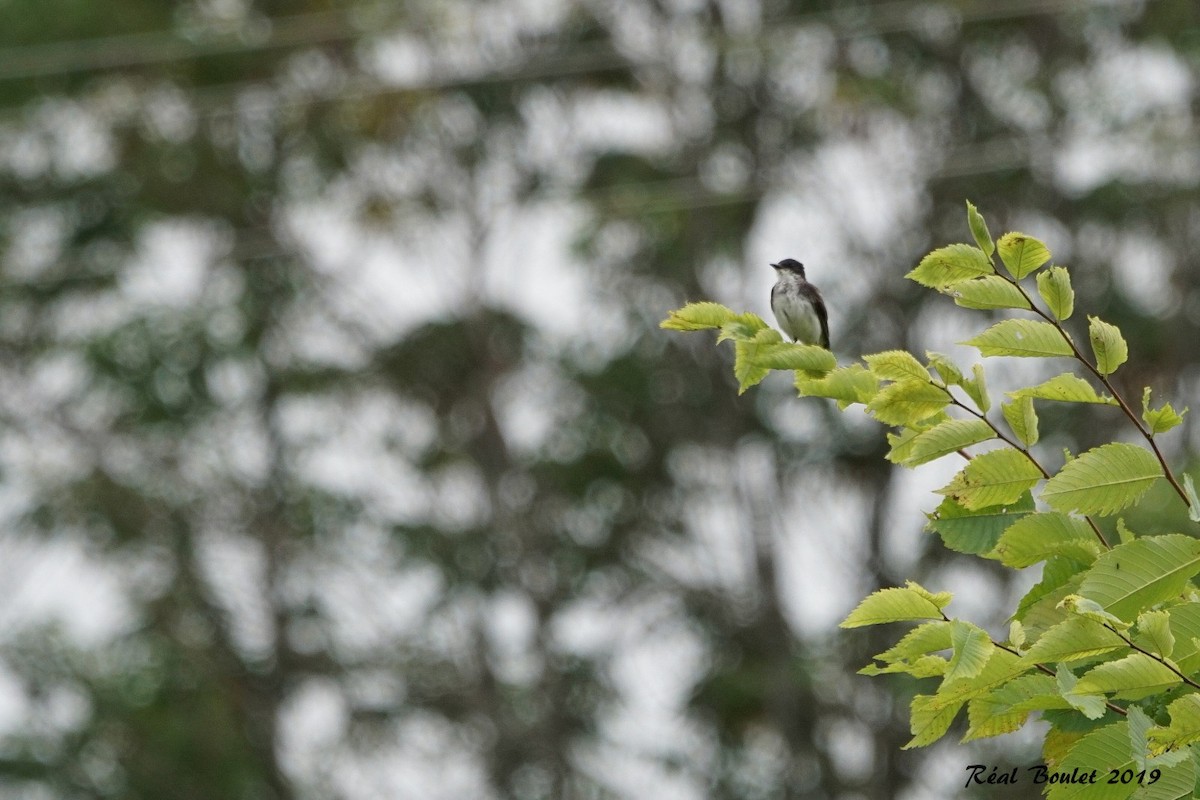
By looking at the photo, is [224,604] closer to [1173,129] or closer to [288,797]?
[288,797]

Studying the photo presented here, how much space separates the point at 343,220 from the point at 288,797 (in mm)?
5760

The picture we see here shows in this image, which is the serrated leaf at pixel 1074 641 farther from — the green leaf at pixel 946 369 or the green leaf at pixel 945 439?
the green leaf at pixel 946 369

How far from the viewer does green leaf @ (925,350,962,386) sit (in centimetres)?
417

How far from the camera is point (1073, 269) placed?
18625 millimetres

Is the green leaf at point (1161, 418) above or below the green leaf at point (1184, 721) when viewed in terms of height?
above

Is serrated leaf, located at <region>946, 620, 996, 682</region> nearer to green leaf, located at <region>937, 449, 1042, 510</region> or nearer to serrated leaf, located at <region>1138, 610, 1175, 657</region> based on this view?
serrated leaf, located at <region>1138, 610, 1175, 657</region>

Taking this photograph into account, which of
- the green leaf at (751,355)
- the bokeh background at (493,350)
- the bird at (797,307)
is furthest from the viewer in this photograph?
the bokeh background at (493,350)

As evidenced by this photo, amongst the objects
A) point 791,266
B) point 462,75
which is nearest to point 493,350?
point 462,75

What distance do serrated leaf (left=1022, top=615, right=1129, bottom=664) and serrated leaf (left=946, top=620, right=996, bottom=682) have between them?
0.30 feet

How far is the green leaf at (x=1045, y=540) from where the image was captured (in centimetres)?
412

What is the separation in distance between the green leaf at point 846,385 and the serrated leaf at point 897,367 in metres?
0.07

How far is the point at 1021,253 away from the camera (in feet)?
13.5

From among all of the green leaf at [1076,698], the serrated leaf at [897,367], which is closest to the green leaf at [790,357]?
the serrated leaf at [897,367]

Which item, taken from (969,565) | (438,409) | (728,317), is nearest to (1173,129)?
(969,565)
